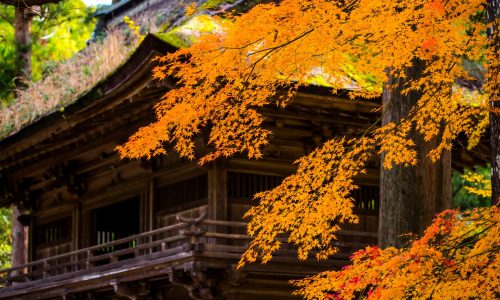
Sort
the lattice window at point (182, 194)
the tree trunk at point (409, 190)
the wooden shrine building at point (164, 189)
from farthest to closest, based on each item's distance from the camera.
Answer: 1. the lattice window at point (182, 194)
2. the wooden shrine building at point (164, 189)
3. the tree trunk at point (409, 190)

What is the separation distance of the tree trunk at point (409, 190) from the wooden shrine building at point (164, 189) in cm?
238

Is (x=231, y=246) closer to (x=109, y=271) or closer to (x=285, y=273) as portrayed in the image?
(x=285, y=273)

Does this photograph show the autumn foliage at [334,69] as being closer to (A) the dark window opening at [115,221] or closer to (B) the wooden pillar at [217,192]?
(B) the wooden pillar at [217,192]

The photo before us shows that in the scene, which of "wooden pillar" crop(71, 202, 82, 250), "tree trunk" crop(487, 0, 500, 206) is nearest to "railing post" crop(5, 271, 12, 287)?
"wooden pillar" crop(71, 202, 82, 250)

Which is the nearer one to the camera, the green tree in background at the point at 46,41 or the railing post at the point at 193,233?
the railing post at the point at 193,233

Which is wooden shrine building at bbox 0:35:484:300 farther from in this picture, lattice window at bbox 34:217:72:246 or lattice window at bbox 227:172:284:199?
lattice window at bbox 34:217:72:246

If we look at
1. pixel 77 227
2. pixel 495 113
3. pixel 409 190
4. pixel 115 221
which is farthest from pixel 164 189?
pixel 495 113

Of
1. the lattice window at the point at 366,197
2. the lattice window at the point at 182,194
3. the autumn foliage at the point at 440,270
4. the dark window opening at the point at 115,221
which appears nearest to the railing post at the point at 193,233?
the lattice window at the point at 182,194

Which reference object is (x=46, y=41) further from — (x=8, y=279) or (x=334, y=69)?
(x=334, y=69)

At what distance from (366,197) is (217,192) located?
9.76ft

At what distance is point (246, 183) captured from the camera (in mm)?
15664

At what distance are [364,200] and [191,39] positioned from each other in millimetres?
4580

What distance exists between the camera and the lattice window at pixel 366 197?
1675 cm

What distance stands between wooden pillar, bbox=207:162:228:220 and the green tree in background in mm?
11307
